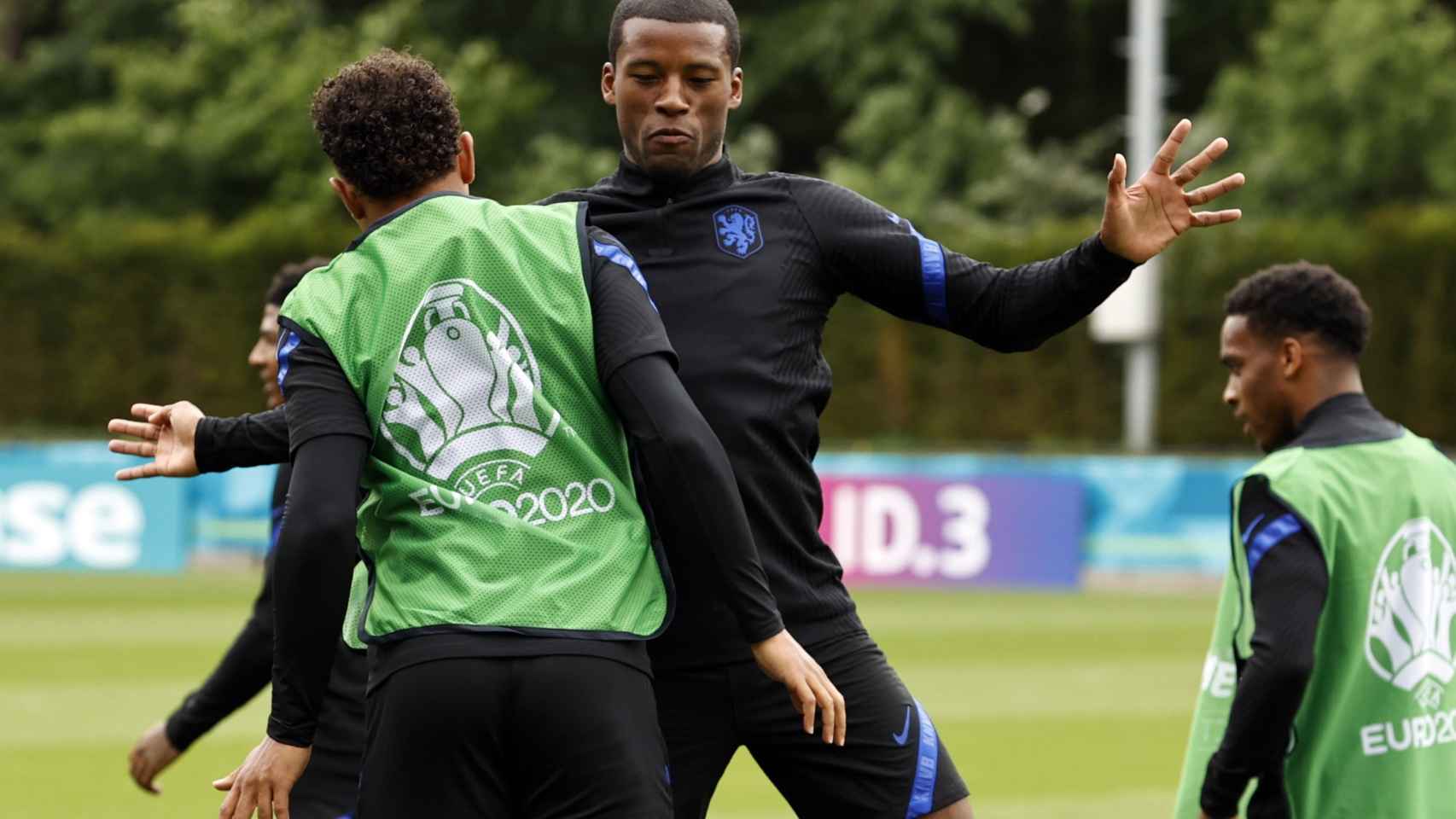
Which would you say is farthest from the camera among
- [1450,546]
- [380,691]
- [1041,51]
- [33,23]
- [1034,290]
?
[33,23]

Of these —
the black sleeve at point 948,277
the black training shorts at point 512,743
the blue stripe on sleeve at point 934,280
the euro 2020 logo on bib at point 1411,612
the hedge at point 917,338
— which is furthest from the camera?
the hedge at point 917,338

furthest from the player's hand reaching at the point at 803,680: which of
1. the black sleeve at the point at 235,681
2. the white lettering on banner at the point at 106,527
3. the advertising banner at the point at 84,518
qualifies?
the white lettering on banner at the point at 106,527

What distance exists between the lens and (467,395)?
3475 mm

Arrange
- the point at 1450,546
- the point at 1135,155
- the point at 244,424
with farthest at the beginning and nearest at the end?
the point at 1135,155 < the point at 1450,546 < the point at 244,424

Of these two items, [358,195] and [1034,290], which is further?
[1034,290]

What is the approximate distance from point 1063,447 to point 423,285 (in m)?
20.6

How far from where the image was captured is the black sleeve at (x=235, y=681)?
17.7ft

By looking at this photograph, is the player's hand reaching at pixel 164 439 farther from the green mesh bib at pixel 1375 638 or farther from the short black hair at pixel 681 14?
the green mesh bib at pixel 1375 638

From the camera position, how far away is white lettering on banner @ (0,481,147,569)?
1778cm

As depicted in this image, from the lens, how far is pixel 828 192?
166 inches

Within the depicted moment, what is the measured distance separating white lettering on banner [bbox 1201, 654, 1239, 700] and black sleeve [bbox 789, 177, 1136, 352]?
0.96 metres

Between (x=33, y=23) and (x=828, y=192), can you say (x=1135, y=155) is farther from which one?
(x=33, y=23)

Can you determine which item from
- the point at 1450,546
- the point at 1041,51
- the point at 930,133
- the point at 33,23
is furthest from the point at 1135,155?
→ the point at 33,23

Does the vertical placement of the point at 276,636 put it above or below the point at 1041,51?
below
